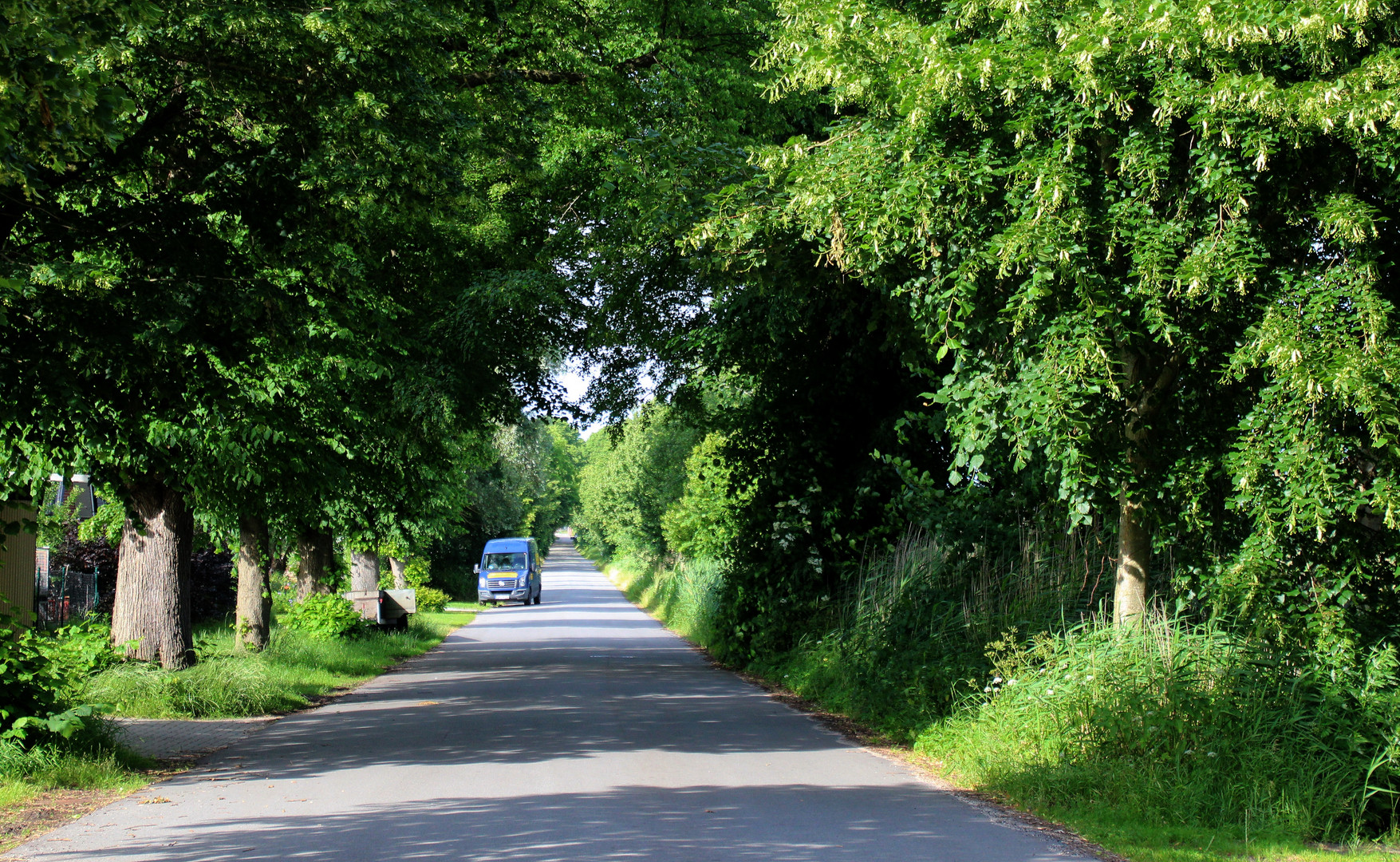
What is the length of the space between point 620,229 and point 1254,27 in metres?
9.64

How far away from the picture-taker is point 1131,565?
8961mm

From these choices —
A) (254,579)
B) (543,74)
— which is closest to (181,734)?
(254,579)

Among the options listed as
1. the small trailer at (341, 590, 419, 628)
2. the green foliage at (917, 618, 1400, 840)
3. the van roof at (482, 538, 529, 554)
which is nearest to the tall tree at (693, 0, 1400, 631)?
the green foliage at (917, 618, 1400, 840)

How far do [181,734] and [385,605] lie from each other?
14.5 metres

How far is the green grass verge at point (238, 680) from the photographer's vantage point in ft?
40.8

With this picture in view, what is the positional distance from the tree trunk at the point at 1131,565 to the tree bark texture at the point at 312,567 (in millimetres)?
17914

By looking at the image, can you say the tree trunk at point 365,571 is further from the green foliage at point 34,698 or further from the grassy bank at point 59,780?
the grassy bank at point 59,780

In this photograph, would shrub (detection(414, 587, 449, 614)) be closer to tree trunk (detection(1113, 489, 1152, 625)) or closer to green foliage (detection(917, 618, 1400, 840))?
tree trunk (detection(1113, 489, 1152, 625))

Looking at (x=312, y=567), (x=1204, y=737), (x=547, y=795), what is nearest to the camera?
(x=1204, y=737)

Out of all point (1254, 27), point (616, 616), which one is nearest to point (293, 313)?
point (1254, 27)

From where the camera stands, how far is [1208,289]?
7.17m

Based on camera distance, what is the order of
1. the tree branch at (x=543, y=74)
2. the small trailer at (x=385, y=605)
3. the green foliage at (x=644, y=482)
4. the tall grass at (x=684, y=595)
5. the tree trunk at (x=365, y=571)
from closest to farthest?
the tree branch at (x=543, y=74)
the tall grass at (x=684, y=595)
the small trailer at (x=385, y=605)
the tree trunk at (x=365, y=571)
the green foliage at (x=644, y=482)

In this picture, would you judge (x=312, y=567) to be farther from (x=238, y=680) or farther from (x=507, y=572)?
(x=507, y=572)

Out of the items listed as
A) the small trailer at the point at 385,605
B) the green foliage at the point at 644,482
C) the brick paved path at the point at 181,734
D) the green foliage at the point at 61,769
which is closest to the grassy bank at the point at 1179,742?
the green foliage at the point at 61,769
